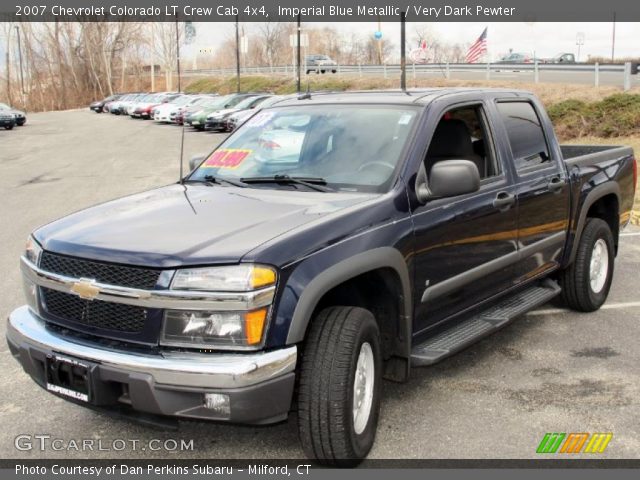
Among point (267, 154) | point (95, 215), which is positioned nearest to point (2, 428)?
point (95, 215)

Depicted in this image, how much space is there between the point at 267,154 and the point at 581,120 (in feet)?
51.2

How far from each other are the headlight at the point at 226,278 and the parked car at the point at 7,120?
1468 inches

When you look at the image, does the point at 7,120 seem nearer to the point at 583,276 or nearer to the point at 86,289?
the point at 583,276

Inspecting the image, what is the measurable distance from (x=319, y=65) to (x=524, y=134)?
50.7m

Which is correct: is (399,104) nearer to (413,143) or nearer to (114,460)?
(413,143)

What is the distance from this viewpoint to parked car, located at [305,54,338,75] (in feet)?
167

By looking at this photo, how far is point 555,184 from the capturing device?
17.4 feet

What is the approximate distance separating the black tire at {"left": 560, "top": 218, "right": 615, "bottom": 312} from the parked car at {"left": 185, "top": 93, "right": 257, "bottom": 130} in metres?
24.7

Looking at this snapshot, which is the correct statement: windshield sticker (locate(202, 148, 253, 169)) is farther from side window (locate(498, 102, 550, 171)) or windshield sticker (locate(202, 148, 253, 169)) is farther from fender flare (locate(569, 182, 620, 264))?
fender flare (locate(569, 182, 620, 264))

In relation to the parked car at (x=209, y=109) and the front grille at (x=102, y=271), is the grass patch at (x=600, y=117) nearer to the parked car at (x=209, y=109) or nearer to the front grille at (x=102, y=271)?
the parked car at (x=209, y=109)

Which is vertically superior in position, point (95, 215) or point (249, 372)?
point (95, 215)

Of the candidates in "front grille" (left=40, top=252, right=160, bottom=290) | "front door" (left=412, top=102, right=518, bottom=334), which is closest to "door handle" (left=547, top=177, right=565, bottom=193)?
"front door" (left=412, top=102, right=518, bottom=334)

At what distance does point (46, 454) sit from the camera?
11.9ft

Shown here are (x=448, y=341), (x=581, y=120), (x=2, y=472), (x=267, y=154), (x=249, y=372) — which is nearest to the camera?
(x=249, y=372)
